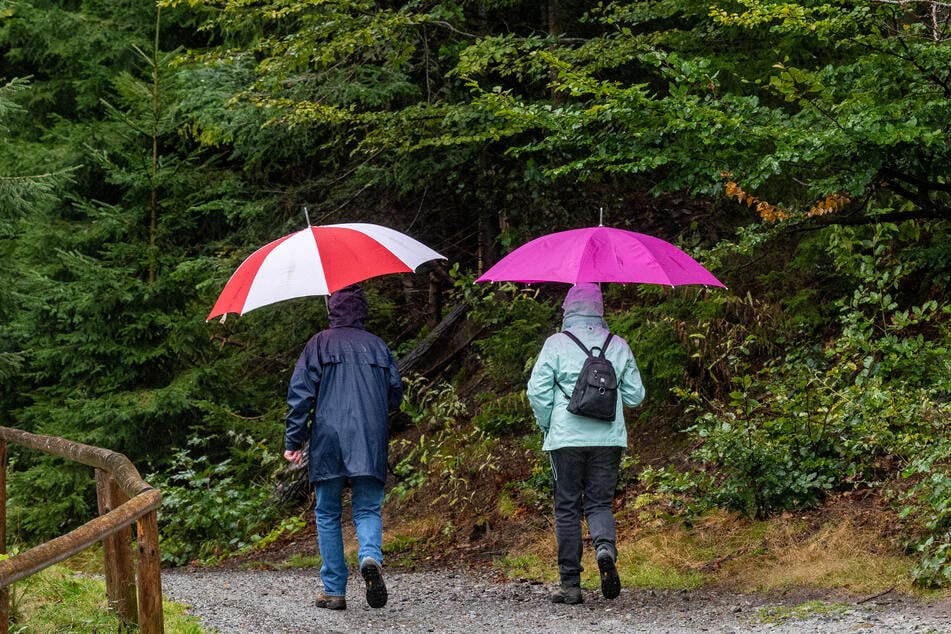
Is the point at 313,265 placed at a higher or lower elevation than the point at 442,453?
higher

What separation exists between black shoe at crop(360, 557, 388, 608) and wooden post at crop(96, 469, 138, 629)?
1.42 meters

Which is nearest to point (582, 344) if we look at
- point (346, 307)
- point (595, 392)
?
point (595, 392)

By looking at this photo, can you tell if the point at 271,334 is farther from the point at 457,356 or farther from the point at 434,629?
the point at 434,629

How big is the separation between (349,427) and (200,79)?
6973 mm

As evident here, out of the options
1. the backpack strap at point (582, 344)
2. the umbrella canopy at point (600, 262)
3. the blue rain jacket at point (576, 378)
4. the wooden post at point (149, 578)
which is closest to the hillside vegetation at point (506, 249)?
the umbrella canopy at point (600, 262)

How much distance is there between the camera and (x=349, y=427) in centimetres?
650

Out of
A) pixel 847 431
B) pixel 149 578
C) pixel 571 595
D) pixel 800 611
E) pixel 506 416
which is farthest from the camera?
pixel 506 416

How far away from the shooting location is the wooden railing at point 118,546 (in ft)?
13.2

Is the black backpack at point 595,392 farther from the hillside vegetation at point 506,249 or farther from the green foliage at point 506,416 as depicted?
the green foliage at point 506,416

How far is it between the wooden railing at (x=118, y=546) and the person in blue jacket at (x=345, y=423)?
1.18 m

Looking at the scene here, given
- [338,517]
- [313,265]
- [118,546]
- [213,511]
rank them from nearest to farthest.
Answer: [118,546] < [313,265] < [338,517] < [213,511]

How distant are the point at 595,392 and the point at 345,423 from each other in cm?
160

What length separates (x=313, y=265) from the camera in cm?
624

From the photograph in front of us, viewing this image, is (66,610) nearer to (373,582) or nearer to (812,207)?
(373,582)
